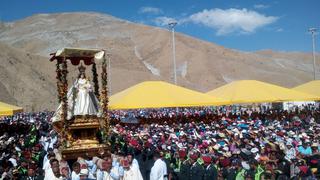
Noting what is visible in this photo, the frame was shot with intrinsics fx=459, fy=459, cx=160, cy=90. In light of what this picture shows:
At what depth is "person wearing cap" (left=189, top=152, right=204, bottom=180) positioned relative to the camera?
984 cm

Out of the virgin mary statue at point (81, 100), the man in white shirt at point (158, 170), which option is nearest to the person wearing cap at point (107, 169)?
the man in white shirt at point (158, 170)

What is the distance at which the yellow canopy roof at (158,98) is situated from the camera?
13.4 m

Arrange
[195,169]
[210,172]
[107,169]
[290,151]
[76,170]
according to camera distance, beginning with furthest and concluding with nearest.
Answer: [290,151] < [195,169] < [210,172] < [76,170] < [107,169]

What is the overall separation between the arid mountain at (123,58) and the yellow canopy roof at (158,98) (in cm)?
6155

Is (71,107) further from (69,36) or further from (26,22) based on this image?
(26,22)

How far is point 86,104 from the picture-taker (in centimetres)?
1628

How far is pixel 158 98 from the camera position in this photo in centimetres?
1355

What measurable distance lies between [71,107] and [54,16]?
170714 mm

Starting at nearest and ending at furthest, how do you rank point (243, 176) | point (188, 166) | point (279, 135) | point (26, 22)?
point (243, 176) < point (188, 166) < point (279, 135) < point (26, 22)

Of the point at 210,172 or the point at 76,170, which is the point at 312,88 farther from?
the point at 76,170

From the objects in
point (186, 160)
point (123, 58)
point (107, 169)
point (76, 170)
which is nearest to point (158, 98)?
point (186, 160)

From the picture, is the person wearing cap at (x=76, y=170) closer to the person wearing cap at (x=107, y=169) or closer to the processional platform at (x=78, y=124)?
the person wearing cap at (x=107, y=169)

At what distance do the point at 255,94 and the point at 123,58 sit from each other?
10733 centimetres

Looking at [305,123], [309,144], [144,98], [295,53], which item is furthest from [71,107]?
[295,53]
